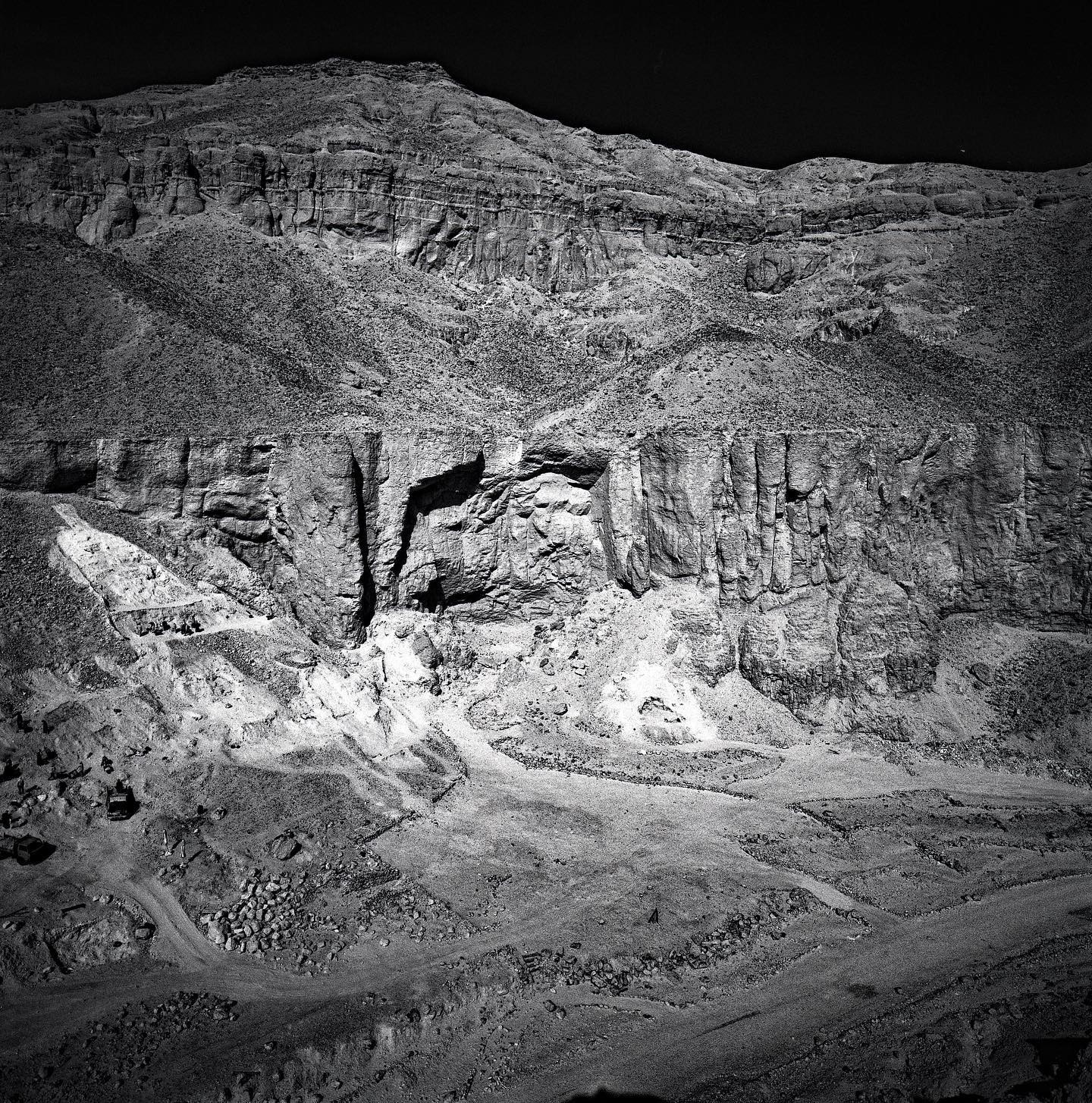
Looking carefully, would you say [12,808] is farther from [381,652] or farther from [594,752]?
[594,752]

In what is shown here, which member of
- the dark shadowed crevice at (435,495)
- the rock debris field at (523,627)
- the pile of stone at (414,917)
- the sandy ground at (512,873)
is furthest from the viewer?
the dark shadowed crevice at (435,495)

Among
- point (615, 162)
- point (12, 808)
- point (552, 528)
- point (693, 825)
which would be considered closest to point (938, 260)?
point (615, 162)

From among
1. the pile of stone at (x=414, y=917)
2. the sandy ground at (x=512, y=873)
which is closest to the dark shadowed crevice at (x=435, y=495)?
the sandy ground at (x=512, y=873)

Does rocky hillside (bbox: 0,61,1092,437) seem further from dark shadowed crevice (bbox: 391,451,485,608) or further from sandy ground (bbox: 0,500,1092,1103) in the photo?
sandy ground (bbox: 0,500,1092,1103)

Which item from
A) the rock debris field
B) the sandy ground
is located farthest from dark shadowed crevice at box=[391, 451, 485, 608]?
the sandy ground

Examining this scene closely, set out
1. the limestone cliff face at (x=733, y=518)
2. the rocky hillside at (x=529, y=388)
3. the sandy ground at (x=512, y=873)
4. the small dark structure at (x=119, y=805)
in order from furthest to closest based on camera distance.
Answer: the rocky hillside at (x=529, y=388), the limestone cliff face at (x=733, y=518), the small dark structure at (x=119, y=805), the sandy ground at (x=512, y=873)

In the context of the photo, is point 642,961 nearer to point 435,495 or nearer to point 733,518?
point 733,518

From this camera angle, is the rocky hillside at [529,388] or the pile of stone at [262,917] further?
the rocky hillside at [529,388]

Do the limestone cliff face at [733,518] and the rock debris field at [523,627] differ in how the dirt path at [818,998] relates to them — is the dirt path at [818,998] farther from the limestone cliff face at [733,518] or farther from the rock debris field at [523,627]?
the limestone cliff face at [733,518]
